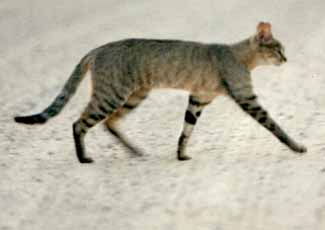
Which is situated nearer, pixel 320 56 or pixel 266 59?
pixel 266 59

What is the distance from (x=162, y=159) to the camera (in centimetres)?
703

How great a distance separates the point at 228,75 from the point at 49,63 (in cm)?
457

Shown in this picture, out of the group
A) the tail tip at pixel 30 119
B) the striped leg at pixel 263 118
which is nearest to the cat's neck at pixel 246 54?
the striped leg at pixel 263 118

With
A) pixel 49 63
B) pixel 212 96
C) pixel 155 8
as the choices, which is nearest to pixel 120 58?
pixel 212 96

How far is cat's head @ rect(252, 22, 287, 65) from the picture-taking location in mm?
Answer: 7008

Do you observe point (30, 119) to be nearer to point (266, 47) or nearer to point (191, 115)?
point (191, 115)

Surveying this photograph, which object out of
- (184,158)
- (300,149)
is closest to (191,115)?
(184,158)

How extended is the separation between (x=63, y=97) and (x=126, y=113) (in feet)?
2.21

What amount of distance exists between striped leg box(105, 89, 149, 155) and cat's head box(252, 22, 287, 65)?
1068 millimetres

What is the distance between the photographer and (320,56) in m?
10.8

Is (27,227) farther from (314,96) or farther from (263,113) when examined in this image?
(314,96)

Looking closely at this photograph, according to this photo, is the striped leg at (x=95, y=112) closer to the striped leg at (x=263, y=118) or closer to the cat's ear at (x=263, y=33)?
the striped leg at (x=263, y=118)

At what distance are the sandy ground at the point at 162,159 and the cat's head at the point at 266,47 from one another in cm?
80

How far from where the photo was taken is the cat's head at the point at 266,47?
23.0 ft
